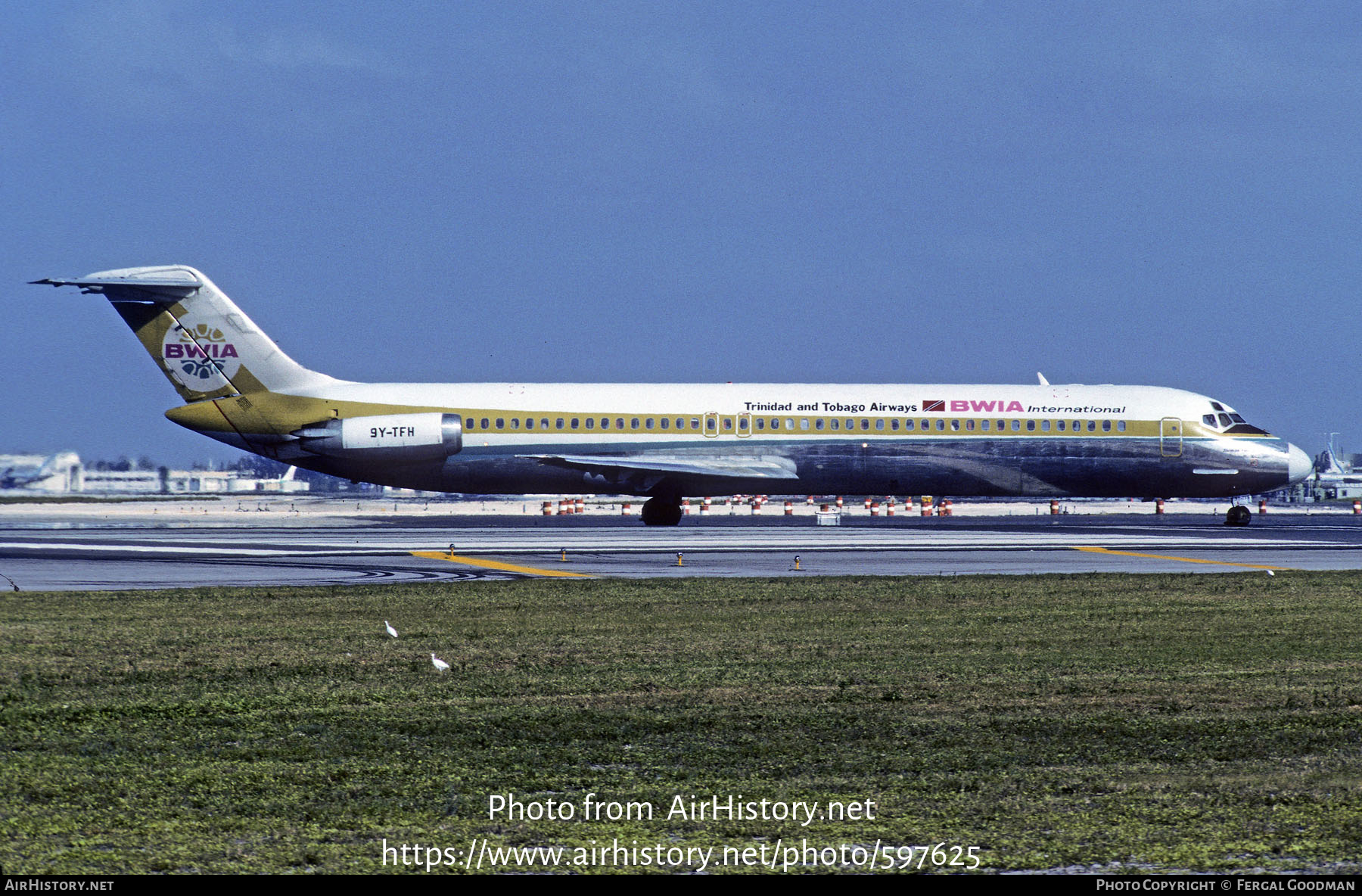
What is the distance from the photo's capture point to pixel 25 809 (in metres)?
6.92

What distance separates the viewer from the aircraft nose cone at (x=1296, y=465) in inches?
1620

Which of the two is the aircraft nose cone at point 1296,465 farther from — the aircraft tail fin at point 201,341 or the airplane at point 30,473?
the airplane at point 30,473

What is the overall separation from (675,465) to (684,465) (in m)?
0.34

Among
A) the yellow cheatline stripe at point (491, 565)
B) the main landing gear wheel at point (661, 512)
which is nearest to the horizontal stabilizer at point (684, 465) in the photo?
the main landing gear wheel at point (661, 512)

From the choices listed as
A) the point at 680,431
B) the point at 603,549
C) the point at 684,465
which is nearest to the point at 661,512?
the point at 684,465

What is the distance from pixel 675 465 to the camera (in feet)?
127

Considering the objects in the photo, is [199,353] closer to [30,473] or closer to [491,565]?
[30,473]

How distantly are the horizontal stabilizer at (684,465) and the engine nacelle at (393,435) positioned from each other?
2.23 metres

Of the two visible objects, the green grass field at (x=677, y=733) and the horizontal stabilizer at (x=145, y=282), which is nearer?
the green grass field at (x=677, y=733)

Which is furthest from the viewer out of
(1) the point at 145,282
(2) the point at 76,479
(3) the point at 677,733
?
(2) the point at 76,479

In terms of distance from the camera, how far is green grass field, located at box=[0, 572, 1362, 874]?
6512mm

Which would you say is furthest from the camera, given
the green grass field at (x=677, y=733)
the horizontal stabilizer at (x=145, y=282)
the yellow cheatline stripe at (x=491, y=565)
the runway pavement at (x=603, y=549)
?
the horizontal stabilizer at (x=145, y=282)

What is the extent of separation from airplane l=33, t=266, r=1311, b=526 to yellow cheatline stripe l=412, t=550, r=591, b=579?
9973 mm
